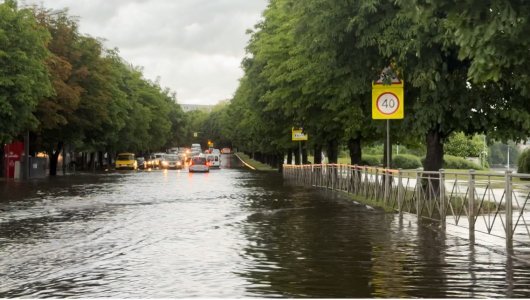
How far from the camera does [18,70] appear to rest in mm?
39312

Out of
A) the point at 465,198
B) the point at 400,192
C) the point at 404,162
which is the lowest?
the point at 400,192

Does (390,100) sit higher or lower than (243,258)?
higher

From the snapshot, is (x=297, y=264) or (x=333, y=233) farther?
(x=333, y=233)

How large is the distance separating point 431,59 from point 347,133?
1382cm

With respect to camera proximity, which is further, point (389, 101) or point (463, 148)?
point (463, 148)

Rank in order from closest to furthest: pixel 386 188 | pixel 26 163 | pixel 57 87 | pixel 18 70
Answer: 1. pixel 386 188
2. pixel 18 70
3. pixel 57 87
4. pixel 26 163

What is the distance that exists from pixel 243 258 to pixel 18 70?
31.6 m

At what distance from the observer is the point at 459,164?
262ft

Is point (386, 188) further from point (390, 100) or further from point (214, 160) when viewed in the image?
point (214, 160)

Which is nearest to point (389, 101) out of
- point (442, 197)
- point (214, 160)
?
point (442, 197)

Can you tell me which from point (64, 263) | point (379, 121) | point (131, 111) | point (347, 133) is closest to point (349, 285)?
point (64, 263)

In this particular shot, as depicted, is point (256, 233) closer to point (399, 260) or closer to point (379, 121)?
point (399, 260)

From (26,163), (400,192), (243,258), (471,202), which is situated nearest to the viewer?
(243,258)

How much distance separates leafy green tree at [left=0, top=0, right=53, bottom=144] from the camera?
3819cm
